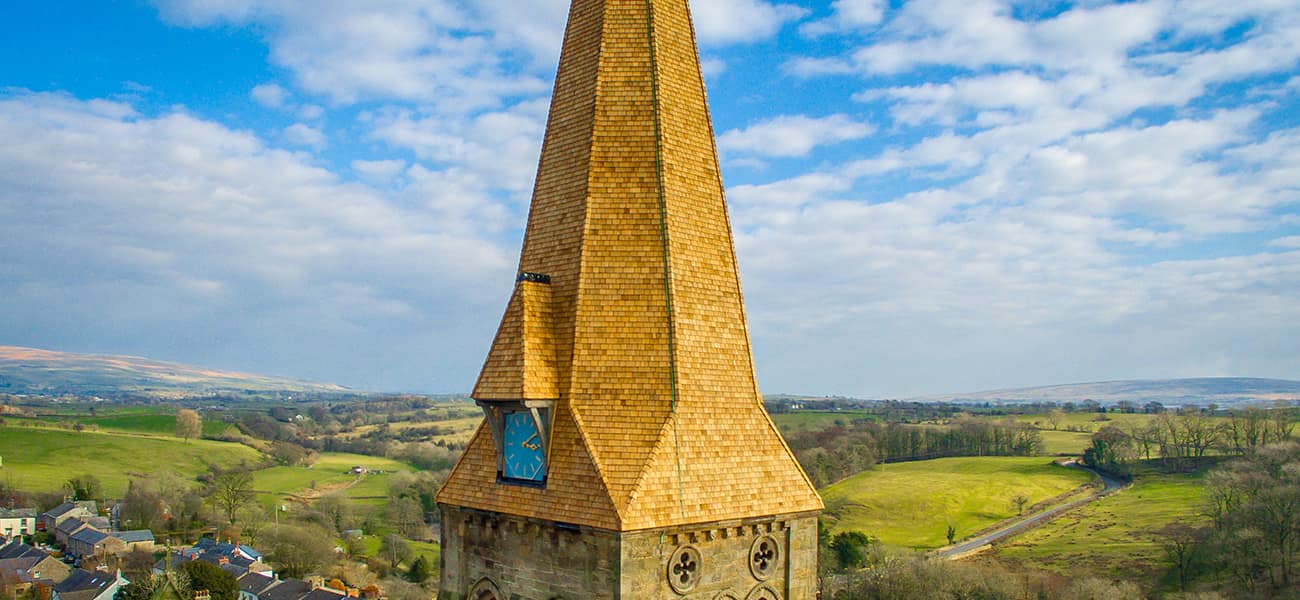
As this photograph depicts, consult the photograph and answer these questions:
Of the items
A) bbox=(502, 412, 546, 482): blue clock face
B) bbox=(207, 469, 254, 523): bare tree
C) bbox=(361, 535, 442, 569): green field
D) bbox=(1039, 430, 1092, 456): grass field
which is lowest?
bbox=(361, 535, 442, 569): green field

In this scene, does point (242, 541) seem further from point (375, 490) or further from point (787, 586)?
point (787, 586)

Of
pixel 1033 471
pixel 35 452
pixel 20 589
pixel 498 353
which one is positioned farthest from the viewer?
pixel 35 452

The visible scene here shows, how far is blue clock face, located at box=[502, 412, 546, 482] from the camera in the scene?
13.4 metres

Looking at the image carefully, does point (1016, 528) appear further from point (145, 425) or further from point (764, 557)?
point (145, 425)

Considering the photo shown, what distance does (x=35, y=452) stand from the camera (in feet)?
438

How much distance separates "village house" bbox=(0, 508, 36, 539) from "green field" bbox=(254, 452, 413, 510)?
1025 inches

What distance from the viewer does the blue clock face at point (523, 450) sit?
1338cm

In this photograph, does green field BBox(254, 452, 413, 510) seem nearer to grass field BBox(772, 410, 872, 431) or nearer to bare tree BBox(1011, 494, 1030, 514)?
grass field BBox(772, 410, 872, 431)

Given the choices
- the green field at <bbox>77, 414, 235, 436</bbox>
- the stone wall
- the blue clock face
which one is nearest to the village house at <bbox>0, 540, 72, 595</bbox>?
the green field at <bbox>77, 414, 235, 436</bbox>

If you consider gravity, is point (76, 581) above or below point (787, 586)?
below

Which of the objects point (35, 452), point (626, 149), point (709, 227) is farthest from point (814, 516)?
point (35, 452)

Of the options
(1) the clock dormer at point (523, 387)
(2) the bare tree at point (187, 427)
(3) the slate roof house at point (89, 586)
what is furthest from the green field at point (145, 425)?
(1) the clock dormer at point (523, 387)

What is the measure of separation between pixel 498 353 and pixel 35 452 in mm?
153596

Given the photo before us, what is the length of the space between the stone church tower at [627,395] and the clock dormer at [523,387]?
0.11ft
